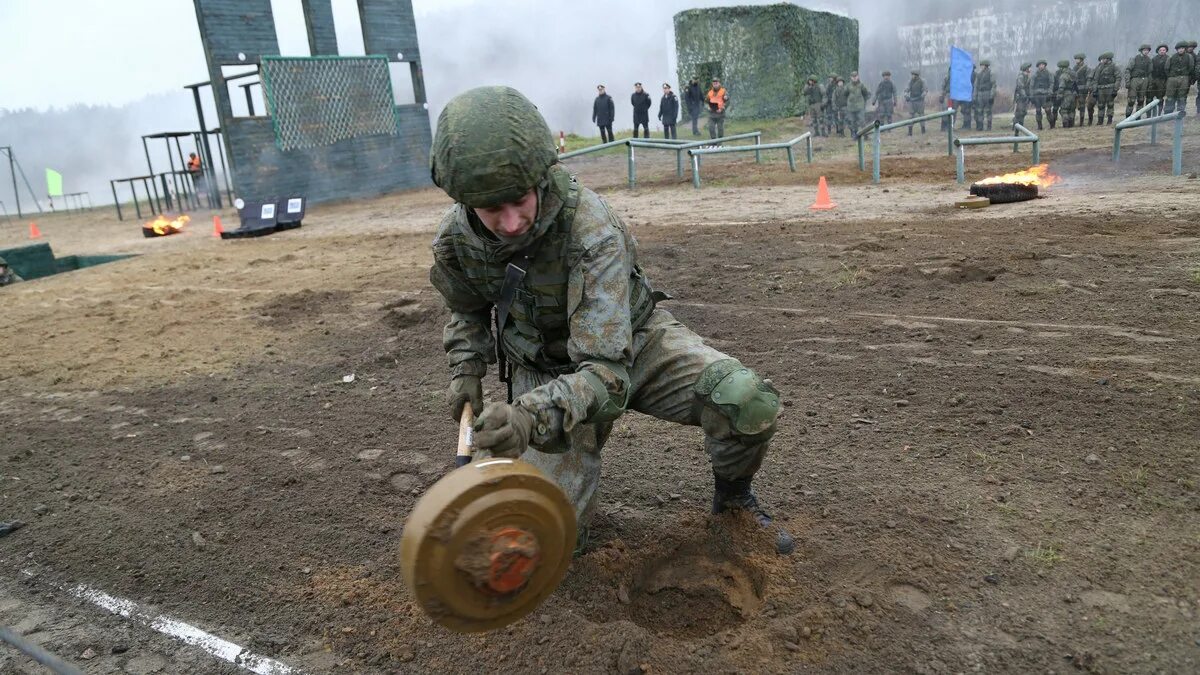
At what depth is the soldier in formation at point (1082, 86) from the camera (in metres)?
20.1

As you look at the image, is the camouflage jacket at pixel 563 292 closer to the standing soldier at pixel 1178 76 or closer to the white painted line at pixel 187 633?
the white painted line at pixel 187 633

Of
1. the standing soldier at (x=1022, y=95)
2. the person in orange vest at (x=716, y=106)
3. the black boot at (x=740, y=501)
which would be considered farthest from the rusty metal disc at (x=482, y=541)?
the standing soldier at (x=1022, y=95)

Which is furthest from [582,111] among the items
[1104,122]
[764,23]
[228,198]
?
[1104,122]

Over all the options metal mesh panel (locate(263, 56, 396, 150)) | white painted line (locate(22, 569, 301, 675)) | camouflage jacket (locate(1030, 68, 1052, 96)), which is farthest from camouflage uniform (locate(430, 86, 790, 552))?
camouflage jacket (locate(1030, 68, 1052, 96))

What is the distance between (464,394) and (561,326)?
0.47 m

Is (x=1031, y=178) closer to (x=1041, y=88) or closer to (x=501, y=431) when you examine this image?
(x=501, y=431)

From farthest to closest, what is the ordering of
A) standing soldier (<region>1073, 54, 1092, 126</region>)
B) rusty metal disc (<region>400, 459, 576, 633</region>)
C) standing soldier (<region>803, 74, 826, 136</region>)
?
standing soldier (<region>803, 74, 826, 136</region>), standing soldier (<region>1073, 54, 1092, 126</region>), rusty metal disc (<region>400, 459, 576, 633</region>)

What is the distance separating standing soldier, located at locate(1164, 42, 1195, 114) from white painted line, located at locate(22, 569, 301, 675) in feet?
68.2

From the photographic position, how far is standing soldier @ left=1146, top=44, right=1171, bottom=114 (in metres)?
18.6

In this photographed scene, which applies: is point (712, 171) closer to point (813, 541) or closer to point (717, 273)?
point (717, 273)

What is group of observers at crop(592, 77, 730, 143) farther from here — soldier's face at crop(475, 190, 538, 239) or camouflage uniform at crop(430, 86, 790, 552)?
soldier's face at crop(475, 190, 538, 239)

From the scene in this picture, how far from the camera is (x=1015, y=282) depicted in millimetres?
6133

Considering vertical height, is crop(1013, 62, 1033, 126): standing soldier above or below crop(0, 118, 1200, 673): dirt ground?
above

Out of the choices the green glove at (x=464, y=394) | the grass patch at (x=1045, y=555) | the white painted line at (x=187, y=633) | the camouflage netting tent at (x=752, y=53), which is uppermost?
the camouflage netting tent at (x=752, y=53)
